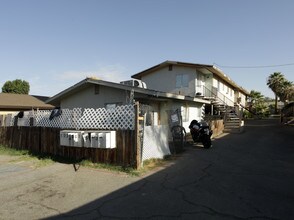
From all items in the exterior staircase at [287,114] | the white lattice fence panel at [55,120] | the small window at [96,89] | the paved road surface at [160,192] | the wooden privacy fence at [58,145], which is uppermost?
the small window at [96,89]

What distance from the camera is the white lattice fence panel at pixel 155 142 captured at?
8766 mm

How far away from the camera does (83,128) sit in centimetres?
929

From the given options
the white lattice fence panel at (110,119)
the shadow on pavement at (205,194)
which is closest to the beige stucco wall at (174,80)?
the shadow on pavement at (205,194)

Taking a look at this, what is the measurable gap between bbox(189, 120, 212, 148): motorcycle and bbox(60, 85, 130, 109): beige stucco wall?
4.29m

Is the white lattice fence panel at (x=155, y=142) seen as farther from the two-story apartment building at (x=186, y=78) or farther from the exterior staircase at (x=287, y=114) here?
→ the exterior staircase at (x=287, y=114)

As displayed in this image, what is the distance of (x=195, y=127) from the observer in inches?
506

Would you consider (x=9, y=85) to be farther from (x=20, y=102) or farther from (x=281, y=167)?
(x=281, y=167)

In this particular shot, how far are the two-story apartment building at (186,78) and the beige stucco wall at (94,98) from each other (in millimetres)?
9629

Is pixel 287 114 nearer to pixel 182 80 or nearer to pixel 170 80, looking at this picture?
pixel 182 80

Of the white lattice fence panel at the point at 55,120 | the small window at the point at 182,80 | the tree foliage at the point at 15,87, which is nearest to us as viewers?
the white lattice fence panel at the point at 55,120

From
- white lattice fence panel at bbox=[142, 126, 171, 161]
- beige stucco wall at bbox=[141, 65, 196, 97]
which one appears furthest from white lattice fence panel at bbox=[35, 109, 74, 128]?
beige stucco wall at bbox=[141, 65, 196, 97]

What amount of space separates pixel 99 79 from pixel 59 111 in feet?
16.8

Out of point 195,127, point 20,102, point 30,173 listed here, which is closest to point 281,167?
point 195,127

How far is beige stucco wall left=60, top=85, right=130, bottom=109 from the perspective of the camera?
1492cm
